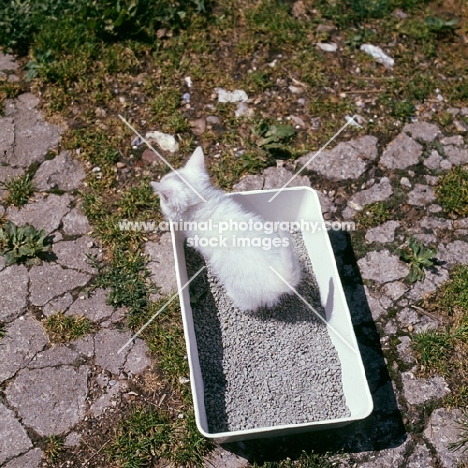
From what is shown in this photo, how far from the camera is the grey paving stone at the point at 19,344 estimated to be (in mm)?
3053

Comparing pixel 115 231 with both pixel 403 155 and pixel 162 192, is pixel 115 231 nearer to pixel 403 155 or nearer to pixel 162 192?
pixel 162 192

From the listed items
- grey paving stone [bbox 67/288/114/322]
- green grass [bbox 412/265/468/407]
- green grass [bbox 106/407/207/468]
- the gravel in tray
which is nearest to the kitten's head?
the gravel in tray

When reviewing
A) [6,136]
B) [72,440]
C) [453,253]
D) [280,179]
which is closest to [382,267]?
[453,253]

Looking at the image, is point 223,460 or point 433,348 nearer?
point 223,460

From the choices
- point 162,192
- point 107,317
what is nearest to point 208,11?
point 162,192

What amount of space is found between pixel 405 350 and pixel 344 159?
1.41m

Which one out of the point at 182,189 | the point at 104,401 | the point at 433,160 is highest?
the point at 182,189

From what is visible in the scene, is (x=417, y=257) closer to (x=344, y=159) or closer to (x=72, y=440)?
(x=344, y=159)

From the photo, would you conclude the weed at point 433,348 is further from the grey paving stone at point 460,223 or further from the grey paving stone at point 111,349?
the grey paving stone at point 111,349

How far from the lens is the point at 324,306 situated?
3230 mm

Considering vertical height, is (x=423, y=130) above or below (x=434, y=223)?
above

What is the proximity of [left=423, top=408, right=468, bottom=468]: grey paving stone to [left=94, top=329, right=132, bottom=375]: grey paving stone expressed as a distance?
1701 mm

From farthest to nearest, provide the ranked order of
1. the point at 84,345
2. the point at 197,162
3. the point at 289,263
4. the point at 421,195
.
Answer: the point at 421,195
the point at 84,345
the point at 197,162
the point at 289,263
